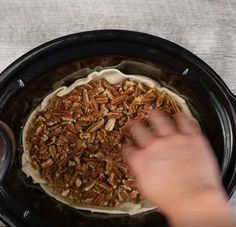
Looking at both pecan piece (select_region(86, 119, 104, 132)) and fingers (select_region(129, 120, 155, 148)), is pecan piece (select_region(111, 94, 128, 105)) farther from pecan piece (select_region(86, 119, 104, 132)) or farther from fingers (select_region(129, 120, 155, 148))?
fingers (select_region(129, 120, 155, 148))

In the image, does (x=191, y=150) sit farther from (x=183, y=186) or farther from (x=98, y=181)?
(x=98, y=181)

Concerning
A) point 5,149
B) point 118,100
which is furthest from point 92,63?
point 5,149

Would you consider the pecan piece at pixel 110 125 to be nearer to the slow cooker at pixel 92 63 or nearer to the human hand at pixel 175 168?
the slow cooker at pixel 92 63

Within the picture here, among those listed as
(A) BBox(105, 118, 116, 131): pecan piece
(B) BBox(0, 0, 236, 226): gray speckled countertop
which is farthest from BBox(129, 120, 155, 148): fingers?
(B) BBox(0, 0, 236, 226): gray speckled countertop

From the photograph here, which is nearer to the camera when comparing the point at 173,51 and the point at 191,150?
the point at 191,150

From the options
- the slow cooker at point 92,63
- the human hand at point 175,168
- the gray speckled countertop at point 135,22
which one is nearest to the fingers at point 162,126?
the human hand at point 175,168

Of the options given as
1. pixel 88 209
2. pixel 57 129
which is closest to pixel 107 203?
pixel 88 209
